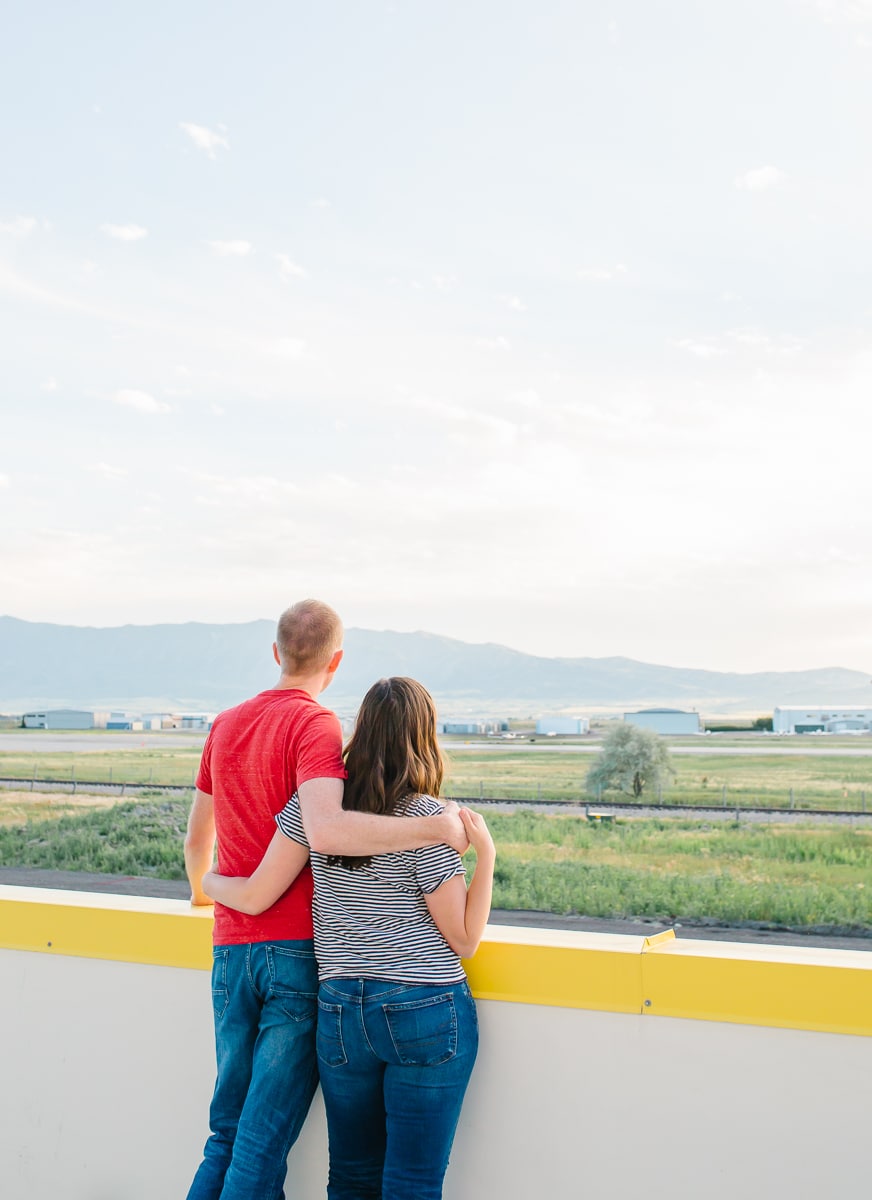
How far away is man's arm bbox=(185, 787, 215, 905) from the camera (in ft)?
5.33

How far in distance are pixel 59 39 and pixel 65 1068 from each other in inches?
346

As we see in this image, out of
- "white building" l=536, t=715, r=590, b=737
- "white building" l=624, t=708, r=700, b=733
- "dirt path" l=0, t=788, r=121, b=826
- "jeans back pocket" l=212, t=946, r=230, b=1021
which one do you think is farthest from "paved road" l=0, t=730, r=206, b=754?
"jeans back pocket" l=212, t=946, r=230, b=1021

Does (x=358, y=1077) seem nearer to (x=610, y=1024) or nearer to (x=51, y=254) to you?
(x=610, y=1024)

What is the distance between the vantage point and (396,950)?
1.41 metres

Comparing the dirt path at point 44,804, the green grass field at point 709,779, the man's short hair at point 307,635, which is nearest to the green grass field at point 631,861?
the dirt path at point 44,804

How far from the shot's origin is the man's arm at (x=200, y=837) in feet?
5.33

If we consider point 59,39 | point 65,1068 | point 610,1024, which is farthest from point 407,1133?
point 59,39

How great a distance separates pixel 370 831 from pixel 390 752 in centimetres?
12

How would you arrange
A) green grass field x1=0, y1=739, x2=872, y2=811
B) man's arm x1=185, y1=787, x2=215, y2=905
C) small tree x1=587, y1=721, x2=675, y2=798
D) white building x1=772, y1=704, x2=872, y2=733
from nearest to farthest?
man's arm x1=185, y1=787, x2=215, y2=905 < small tree x1=587, y1=721, x2=675, y2=798 < green grass field x1=0, y1=739, x2=872, y2=811 < white building x1=772, y1=704, x2=872, y2=733

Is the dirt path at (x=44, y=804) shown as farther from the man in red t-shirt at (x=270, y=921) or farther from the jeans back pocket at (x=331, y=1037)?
the jeans back pocket at (x=331, y=1037)

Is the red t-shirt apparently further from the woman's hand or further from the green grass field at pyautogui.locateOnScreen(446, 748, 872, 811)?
the green grass field at pyautogui.locateOnScreen(446, 748, 872, 811)

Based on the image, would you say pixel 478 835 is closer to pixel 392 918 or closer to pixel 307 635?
pixel 392 918

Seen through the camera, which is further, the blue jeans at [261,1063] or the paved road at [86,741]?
the paved road at [86,741]

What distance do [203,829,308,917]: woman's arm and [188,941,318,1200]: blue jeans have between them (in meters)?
0.08
